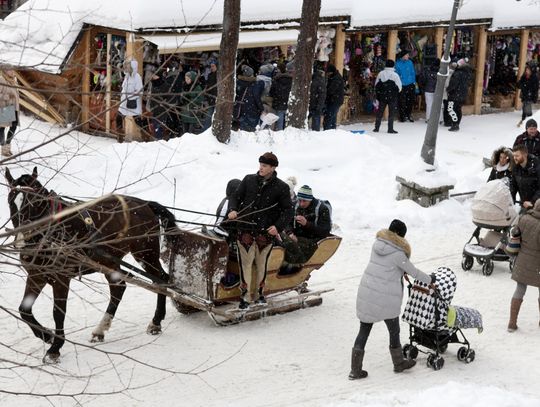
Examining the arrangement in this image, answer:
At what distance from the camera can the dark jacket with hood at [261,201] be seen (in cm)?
1202

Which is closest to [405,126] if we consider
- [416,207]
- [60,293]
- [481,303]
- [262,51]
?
[262,51]

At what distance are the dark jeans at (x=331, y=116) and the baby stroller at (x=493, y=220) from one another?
899cm

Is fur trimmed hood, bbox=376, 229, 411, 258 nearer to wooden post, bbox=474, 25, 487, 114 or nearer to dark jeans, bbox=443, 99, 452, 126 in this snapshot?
dark jeans, bbox=443, 99, 452, 126

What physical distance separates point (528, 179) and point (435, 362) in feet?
16.2

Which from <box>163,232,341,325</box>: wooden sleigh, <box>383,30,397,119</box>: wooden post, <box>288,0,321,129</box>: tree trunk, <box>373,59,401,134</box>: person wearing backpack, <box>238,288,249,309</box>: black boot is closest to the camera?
<box>163,232,341,325</box>: wooden sleigh

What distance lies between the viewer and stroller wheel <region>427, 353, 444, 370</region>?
1117cm

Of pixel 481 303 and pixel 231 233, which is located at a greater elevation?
pixel 231 233

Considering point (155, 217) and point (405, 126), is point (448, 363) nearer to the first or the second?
point (155, 217)

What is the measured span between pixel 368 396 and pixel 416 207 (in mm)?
7794

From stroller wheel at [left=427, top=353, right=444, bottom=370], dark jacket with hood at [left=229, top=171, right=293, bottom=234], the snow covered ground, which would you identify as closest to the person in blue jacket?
the snow covered ground

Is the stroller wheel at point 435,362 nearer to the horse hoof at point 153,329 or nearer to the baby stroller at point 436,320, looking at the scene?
the baby stroller at point 436,320

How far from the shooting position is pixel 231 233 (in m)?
12.1

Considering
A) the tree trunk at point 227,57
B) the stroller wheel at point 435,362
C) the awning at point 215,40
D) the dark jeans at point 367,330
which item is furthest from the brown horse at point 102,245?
the awning at point 215,40

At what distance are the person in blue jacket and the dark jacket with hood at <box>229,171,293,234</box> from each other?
14.6m
